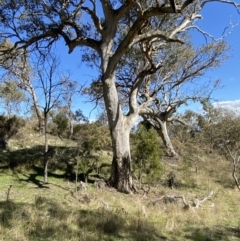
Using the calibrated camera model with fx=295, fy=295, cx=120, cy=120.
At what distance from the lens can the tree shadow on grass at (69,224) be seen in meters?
4.84

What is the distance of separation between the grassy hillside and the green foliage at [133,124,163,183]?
0.72 meters

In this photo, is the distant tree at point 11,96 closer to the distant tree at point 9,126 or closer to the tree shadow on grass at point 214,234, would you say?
the distant tree at point 9,126

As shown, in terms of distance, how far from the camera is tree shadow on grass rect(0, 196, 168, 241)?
484cm

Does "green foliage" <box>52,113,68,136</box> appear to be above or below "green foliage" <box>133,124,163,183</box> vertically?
above

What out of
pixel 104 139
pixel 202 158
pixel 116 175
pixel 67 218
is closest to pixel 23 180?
pixel 116 175

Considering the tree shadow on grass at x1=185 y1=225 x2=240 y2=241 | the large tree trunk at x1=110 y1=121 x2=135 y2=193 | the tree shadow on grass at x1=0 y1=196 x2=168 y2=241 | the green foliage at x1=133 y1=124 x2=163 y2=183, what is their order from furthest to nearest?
the green foliage at x1=133 y1=124 x2=163 y2=183 → the large tree trunk at x1=110 y1=121 x2=135 y2=193 → the tree shadow on grass at x1=185 y1=225 x2=240 y2=241 → the tree shadow on grass at x1=0 y1=196 x2=168 y2=241

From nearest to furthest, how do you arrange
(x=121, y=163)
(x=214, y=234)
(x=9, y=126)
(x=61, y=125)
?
(x=214, y=234) < (x=121, y=163) < (x=9, y=126) < (x=61, y=125)

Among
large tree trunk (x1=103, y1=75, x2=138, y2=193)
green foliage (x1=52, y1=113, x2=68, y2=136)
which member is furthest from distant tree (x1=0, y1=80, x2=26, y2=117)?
large tree trunk (x1=103, y1=75, x2=138, y2=193)

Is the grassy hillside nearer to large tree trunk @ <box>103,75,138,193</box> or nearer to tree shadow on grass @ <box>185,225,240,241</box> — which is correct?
tree shadow on grass @ <box>185,225,240,241</box>

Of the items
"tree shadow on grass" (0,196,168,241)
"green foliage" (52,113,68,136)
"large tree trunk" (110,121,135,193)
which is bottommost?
"tree shadow on grass" (0,196,168,241)

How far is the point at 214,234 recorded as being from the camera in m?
5.93

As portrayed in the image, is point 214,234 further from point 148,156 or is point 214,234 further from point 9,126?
point 9,126

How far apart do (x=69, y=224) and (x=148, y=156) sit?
16.6ft

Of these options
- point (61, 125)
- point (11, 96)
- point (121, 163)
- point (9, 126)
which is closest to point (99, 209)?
point (121, 163)
